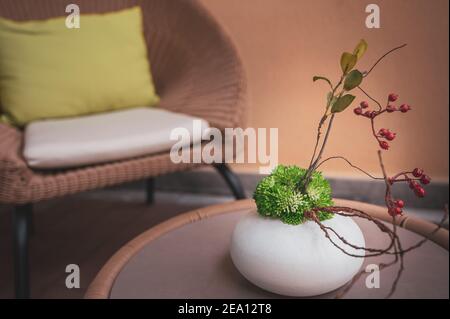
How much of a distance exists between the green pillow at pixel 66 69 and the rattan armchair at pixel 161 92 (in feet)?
0.22

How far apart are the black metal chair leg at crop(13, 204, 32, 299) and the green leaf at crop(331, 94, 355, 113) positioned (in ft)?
2.64

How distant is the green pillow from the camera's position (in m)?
1.22

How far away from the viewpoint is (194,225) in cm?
70

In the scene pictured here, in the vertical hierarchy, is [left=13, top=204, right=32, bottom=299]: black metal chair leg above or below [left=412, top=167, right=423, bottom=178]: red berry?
below

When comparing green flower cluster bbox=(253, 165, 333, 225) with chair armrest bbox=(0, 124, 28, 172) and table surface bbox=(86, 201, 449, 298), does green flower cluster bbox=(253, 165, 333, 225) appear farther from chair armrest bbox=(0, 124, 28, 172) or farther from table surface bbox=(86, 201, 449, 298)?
chair armrest bbox=(0, 124, 28, 172)

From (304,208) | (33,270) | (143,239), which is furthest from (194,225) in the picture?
(33,270)

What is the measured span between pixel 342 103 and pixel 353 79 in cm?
2

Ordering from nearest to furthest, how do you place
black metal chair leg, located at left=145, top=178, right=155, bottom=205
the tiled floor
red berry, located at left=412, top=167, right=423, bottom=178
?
red berry, located at left=412, top=167, right=423, bottom=178 → the tiled floor → black metal chair leg, located at left=145, top=178, right=155, bottom=205

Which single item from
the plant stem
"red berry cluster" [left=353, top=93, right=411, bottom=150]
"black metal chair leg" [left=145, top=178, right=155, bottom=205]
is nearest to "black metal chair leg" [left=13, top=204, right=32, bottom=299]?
"black metal chair leg" [left=145, top=178, right=155, bottom=205]

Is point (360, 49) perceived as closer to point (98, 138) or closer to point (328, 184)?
point (328, 184)

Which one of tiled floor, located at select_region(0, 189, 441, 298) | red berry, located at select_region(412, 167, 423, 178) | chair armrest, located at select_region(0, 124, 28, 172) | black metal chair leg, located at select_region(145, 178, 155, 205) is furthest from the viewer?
black metal chair leg, located at select_region(145, 178, 155, 205)

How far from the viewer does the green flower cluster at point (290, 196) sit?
0.49 meters

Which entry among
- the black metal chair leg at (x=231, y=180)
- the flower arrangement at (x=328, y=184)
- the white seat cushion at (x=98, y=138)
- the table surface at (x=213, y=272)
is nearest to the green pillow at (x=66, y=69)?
the white seat cushion at (x=98, y=138)

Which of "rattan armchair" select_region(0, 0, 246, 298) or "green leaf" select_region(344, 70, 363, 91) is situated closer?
"green leaf" select_region(344, 70, 363, 91)
